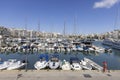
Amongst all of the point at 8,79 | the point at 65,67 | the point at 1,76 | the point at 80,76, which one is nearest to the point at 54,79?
the point at 80,76

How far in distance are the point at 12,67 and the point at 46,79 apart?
13.9 metres

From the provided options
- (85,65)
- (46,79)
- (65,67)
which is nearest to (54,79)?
(46,79)

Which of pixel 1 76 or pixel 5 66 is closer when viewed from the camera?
pixel 1 76

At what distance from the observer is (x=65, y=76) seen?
22.7 meters

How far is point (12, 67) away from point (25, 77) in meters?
12.0

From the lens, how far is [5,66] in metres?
33.4

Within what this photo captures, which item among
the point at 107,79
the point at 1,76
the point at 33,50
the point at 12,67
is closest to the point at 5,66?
the point at 12,67

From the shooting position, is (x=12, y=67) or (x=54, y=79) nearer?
(x=54, y=79)

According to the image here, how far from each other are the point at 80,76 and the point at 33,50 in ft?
178

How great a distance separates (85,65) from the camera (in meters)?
35.0

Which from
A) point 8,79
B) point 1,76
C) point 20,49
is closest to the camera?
point 8,79

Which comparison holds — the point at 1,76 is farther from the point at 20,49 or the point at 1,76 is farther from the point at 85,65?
the point at 20,49

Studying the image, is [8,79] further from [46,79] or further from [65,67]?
[65,67]

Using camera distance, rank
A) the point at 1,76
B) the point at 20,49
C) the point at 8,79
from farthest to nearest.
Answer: the point at 20,49 → the point at 1,76 → the point at 8,79
